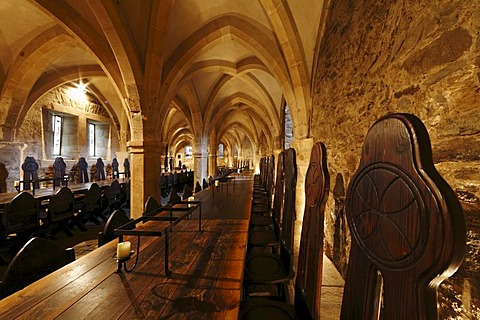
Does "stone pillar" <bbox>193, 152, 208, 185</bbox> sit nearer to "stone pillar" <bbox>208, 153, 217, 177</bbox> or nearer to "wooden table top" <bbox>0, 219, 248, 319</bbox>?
"stone pillar" <bbox>208, 153, 217, 177</bbox>

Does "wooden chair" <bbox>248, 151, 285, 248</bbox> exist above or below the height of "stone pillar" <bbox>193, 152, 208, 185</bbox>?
below

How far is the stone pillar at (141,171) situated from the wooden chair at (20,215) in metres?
1.54

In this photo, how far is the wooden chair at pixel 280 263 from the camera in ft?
5.42

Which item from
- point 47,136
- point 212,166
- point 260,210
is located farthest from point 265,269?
point 212,166

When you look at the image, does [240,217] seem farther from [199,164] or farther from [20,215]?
[199,164]

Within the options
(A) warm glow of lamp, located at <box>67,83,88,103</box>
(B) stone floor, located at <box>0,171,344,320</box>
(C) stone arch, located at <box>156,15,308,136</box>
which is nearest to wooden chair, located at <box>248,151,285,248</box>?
(B) stone floor, located at <box>0,171,344,320</box>

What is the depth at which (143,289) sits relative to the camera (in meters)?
1.19

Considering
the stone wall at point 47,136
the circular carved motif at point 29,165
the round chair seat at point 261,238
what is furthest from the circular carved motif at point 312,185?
the stone wall at point 47,136

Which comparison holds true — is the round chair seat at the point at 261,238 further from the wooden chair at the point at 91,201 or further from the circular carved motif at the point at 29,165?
the circular carved motif at the point at 29,165

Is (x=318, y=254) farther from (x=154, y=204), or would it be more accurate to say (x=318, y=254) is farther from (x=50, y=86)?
(x=50, y=86)

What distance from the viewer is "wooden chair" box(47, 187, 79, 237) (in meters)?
3.75

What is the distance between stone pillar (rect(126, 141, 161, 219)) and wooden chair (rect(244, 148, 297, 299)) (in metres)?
3.27

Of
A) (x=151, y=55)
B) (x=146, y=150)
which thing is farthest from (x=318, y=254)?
(x=151, y=55)

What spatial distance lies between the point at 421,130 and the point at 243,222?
6.96ft
